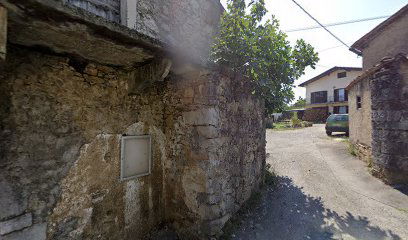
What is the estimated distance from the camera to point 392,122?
18.7 feet

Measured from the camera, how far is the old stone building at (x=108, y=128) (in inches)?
90.8

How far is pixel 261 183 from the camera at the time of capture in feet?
18.8

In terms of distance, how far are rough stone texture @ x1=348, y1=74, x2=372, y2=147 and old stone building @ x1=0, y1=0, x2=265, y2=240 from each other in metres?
5.05

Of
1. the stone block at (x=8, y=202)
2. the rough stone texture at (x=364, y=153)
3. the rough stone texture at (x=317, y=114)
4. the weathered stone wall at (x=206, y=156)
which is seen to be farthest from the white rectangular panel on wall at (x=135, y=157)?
the rough stone texture at (x=317, y=114)

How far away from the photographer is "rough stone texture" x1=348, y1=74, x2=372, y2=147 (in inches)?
288

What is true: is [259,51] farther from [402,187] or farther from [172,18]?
[402,187]

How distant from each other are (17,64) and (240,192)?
4053mm

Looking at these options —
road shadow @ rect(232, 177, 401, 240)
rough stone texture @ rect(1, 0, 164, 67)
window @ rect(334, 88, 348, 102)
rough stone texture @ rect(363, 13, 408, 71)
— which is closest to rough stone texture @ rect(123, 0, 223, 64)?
rough stone texture @ rect(1, 0, 164, 67)

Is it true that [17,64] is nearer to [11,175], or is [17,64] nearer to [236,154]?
[11,175]

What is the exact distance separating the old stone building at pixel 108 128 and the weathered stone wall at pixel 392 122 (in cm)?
380

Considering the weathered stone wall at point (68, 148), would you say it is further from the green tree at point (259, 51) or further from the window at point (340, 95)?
the window at point (340, 95)

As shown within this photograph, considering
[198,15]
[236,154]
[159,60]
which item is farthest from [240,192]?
[198,15]

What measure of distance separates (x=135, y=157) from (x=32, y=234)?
152 centimetres

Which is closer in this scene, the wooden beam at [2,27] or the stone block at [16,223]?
the wooden beam at [2,27]
